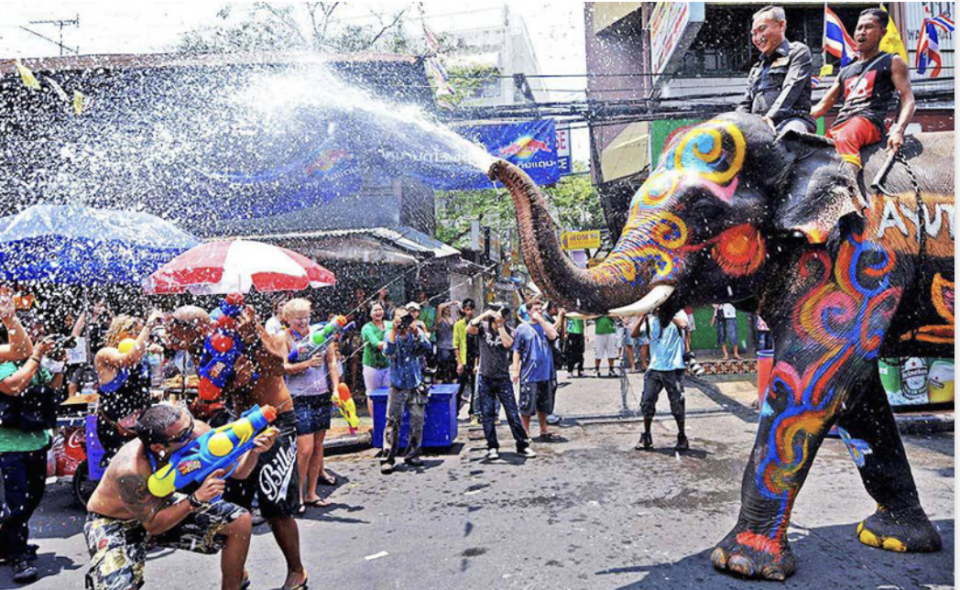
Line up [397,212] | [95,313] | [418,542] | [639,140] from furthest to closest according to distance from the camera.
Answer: [639,140] < [397,212] < [95,313] < [418,542]

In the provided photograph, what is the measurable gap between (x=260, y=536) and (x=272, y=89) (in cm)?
849

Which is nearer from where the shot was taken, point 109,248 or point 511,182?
point 511,182

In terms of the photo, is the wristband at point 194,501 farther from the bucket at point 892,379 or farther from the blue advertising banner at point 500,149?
the blue advertising banner at point 500,149

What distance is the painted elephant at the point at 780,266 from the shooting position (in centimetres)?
351

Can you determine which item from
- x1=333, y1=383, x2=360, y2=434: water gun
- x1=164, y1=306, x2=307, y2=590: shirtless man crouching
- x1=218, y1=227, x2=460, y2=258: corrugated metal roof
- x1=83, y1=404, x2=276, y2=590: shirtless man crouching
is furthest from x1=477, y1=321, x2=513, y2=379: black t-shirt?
x1=83, y1=404, x2=276, y2=590: shirtless man crouching

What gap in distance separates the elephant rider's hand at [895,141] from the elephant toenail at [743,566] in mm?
2491

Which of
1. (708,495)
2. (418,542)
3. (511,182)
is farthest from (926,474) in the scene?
(511,182)

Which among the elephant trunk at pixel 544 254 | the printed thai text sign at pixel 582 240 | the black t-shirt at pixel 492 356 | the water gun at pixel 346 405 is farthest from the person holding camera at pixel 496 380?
the printed thai text sign at pixel 582 240

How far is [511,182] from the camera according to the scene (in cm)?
334

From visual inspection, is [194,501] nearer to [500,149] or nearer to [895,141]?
[895,141]

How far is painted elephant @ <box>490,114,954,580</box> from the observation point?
138 inches

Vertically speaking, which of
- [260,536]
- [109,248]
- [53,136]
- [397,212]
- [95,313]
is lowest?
[260,536]

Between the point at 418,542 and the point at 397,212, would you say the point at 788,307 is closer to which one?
the point at 418,542

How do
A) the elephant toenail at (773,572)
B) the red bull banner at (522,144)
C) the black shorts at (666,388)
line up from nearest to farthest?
the elephant toenail at (773,572), the black shorts at (666,388), the red bull banner at (522,144)
